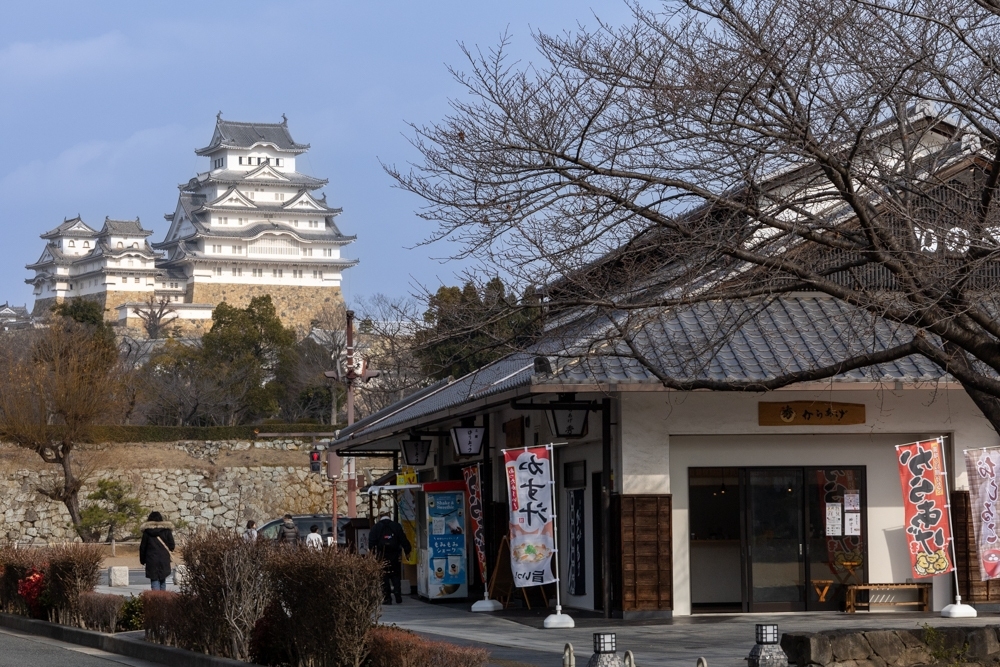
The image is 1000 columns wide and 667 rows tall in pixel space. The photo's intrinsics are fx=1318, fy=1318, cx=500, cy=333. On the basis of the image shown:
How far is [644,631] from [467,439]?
6.17 meters

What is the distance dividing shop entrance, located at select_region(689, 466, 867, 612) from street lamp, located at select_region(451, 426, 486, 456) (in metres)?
4.37

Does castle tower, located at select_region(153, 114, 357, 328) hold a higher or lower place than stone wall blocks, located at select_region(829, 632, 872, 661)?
higher

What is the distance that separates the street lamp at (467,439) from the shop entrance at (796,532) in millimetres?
4368

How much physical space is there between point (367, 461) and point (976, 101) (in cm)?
4726

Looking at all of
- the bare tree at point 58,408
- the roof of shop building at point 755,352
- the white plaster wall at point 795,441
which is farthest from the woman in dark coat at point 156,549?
the bare tree at point 58,408

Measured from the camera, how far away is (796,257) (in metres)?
11.3

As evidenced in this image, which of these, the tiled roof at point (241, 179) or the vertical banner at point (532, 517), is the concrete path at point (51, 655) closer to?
the vertical banner at point (532, 517)

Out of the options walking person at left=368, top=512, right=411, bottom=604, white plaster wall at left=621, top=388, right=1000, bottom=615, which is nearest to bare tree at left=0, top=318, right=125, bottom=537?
walking person at left=368, top=512, right=411, bottom=604

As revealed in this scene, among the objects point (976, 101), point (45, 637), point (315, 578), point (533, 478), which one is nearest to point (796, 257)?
point (976, 101)

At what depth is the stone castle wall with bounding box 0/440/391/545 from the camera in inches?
1997

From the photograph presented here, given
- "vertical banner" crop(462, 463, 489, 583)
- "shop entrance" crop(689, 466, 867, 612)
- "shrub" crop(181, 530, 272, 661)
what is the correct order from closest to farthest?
"shrub" crop(181, 530, 272, 661), "shop entrance" crop(689, 466, 867, 612), "vertical banner" crop(462, 463, 489, 583)

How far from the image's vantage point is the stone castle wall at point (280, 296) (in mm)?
101875

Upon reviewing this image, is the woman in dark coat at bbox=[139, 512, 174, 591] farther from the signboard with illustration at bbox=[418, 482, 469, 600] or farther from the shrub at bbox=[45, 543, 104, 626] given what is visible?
the shrub at bbox=[45, 543, 104, 626]

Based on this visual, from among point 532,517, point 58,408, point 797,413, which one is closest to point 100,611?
point 532,517
